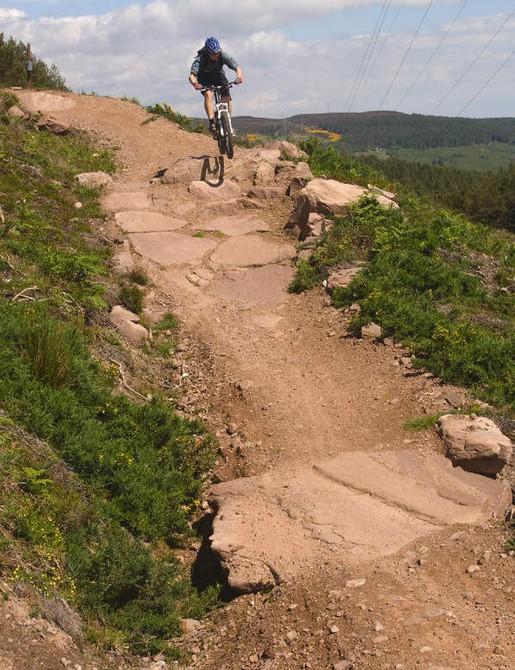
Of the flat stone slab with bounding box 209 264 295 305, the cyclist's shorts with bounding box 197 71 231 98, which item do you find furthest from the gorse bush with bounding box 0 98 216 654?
the cyclist's shorts with bounding box 197 71 231 98

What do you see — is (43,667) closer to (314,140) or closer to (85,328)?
(85,328)

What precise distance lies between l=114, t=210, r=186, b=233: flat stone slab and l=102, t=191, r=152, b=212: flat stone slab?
25cm

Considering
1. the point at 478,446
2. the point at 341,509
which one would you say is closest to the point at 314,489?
the point at 341,509

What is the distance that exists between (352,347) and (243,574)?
371 cm

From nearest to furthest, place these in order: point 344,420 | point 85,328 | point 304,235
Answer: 1. point 344,420
2. point 85,328
3. point 304,235

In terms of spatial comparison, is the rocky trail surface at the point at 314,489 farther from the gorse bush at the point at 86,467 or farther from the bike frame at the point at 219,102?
the bike frame at the point at 219,102

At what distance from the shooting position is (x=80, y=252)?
9469 millimetres

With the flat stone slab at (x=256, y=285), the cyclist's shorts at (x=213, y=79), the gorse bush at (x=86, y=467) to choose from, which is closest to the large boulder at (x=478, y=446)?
the gorse bush at (x=86, y=467)

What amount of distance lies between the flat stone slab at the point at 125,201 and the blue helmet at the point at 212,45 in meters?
2.71

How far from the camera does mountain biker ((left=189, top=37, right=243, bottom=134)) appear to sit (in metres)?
11.4

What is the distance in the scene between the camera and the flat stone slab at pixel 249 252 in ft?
34.3

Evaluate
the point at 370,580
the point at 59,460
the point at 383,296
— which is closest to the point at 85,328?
the point at 59,460

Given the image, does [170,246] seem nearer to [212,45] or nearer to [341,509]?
[212,45]

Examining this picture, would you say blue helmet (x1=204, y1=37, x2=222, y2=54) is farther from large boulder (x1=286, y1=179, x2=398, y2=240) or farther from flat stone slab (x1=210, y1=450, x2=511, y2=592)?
flat stone slab (x1=210, y1=450, x2=511, y2=592)
